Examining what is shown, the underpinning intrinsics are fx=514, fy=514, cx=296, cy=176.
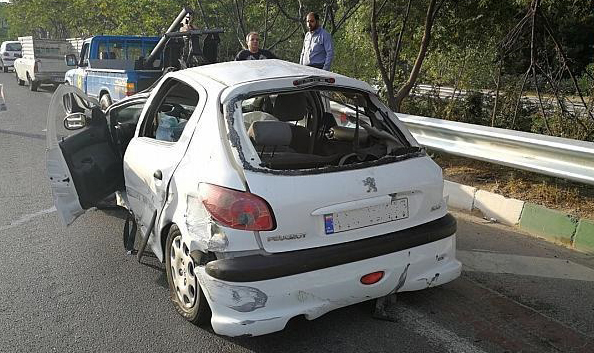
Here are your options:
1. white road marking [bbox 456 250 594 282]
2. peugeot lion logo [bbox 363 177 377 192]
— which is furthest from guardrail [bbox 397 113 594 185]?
peugeot lion logo [bbox 363 177 377 192]

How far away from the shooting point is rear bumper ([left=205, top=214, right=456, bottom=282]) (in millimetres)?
2754

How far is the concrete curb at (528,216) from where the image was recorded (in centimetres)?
453

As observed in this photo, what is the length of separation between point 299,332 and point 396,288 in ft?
2.18

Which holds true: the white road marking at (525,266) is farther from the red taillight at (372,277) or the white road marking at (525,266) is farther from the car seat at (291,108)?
the car seat at (291,108)

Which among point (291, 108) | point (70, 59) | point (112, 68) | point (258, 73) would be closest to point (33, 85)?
point (70, 59)

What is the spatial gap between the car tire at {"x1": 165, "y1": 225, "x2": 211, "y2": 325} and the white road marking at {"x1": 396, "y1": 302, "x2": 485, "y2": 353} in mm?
1284

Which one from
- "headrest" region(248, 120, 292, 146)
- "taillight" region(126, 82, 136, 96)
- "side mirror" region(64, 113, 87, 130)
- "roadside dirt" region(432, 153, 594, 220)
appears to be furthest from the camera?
"taillight" region(126, 82, 136, 96)

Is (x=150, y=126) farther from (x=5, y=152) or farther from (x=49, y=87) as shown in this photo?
(x=49, y=87)

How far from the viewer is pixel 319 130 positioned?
4.31 meters

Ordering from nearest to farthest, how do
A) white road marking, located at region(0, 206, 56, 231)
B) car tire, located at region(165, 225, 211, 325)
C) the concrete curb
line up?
car tire, located at region(165, 225, 211, 325)
the concrete curb
white road marking, located at region(0, 206, 56, 231)

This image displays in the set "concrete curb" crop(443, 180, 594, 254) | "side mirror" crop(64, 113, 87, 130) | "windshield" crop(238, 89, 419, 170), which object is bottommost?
"concrete curb" crop(443, 180, 594, 254)

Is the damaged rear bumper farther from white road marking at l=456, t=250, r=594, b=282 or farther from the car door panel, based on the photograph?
white road marking at l=456, t=250, r=594, b=282

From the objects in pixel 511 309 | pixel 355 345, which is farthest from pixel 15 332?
pixel 511 309

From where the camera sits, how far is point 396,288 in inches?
124
